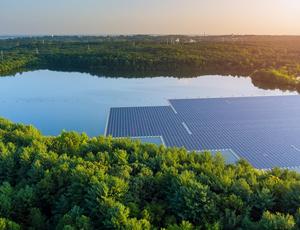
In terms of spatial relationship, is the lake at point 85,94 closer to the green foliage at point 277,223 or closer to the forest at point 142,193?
the forest at point 142,193

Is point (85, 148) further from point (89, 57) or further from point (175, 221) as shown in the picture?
point (89, 57)

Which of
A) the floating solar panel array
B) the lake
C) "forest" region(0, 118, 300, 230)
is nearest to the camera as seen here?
"forest" region(0, 118, 300, 230)

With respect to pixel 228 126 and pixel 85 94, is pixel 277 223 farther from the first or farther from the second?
pixel 85 94

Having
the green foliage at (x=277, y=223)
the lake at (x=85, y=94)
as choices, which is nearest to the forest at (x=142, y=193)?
the green foliage at (x=277, y=223)

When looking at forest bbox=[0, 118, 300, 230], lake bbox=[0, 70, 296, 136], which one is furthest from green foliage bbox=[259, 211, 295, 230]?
lake bbox=[0, 70, 296, 136]

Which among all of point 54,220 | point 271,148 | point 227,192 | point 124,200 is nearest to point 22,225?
point 54,220

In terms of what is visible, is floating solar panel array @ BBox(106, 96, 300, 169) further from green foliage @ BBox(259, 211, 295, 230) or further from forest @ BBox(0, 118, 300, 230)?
green foliage @ BBox(259, 211, 295, 230)
